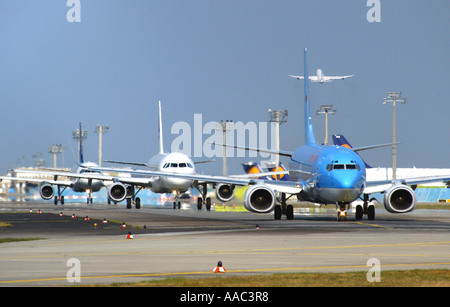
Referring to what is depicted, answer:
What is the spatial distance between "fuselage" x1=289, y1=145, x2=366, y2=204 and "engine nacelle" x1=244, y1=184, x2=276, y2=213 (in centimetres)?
251

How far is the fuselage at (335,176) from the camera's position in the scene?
4228cm

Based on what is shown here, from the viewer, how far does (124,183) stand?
7112cm

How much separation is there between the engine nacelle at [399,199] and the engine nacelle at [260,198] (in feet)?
19.5

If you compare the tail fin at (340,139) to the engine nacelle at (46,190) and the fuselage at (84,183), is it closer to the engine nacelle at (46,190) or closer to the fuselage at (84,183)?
the fuselage at (84,183)

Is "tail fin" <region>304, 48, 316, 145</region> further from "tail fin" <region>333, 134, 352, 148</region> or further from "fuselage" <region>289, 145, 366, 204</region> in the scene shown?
"tail fin" <region>333, 134, 352, 148</region>

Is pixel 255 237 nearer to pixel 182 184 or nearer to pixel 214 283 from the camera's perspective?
pixel 214 283

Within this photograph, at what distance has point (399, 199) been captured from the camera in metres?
43.3

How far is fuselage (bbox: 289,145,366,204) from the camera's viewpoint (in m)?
42.3

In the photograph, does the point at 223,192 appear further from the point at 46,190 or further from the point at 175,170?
the point at 46,190

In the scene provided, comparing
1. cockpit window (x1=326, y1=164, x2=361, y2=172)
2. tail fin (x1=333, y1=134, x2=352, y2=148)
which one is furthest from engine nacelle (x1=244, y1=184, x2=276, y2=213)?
tail fin (x1=333, y1=134, x2=352, y2=148)

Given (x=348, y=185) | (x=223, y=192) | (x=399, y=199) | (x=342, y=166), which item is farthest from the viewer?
(x=223, y=192)

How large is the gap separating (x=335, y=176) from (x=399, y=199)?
381cm

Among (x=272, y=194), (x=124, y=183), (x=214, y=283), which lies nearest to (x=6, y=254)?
(x=214, y=283)

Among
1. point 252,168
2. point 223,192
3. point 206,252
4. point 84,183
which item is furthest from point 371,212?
point 252,168
